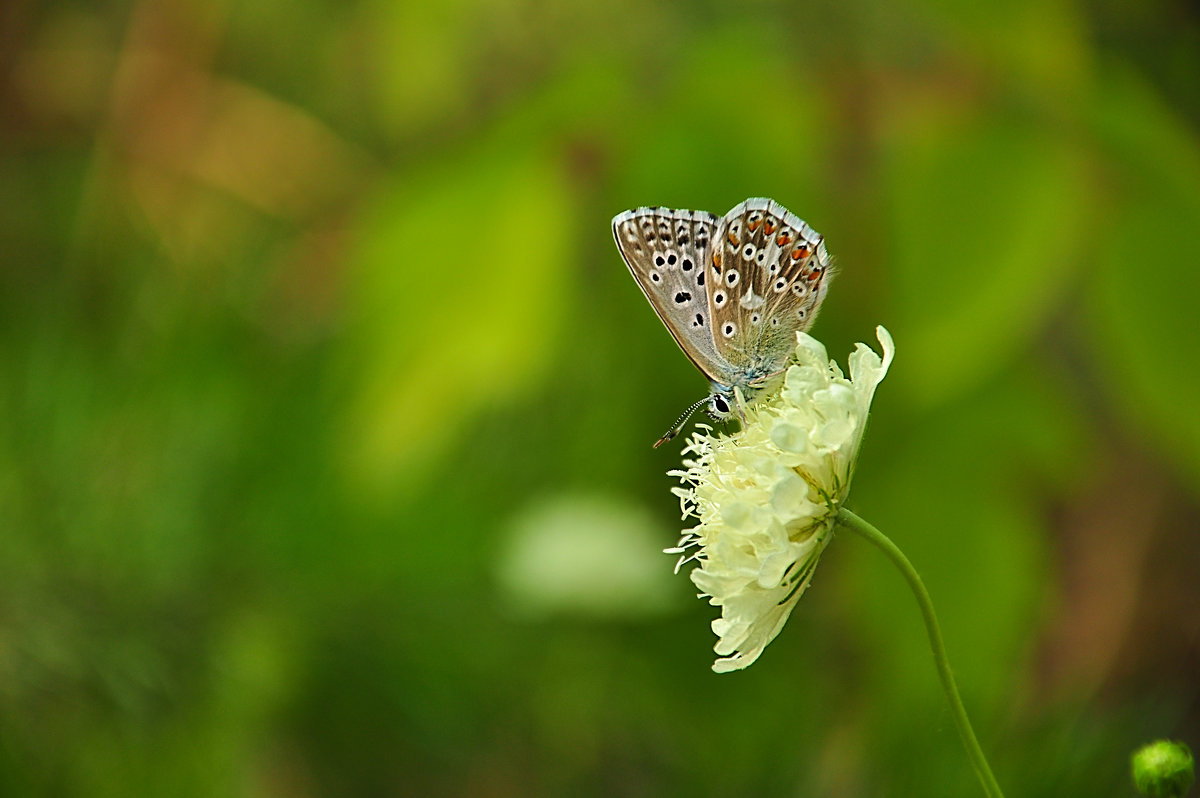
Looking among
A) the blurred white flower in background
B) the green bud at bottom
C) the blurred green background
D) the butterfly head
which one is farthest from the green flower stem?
the blurred white flower in background

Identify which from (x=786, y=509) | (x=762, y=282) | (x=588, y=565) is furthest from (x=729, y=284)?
(x=588, y=565)

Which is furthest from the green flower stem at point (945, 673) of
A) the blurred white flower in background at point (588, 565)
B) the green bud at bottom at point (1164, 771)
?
the blurred white flower in background at point (588, 565)

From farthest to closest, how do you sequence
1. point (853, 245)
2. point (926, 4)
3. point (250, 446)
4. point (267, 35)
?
point (267, 35)
point (250, 446)
point (853, 245)
point (926, 4)

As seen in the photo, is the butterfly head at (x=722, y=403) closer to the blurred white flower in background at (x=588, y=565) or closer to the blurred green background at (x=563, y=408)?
the blurred green background at (x=563, y=408)

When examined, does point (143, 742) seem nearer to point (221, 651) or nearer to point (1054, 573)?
point (221, 651)

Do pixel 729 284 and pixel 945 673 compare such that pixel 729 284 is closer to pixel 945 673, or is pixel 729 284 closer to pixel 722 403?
pixel 722 403

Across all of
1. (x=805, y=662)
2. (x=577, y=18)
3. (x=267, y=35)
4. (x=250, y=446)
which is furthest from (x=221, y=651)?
(x=267, y=35)
